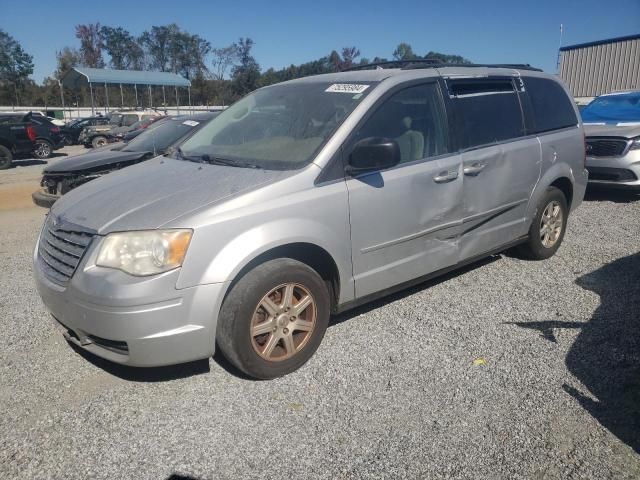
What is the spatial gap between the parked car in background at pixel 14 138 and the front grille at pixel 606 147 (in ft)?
52.3

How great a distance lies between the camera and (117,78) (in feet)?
126

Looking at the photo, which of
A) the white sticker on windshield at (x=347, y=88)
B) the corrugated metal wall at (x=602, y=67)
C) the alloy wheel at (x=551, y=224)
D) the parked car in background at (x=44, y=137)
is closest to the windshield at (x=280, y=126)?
the white sticker on windshield at (x=347, y=88)

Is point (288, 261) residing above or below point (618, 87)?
below

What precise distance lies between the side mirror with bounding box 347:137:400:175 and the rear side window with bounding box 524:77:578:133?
7.41 ft

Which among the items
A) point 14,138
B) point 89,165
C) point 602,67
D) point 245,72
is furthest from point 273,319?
point 245,72

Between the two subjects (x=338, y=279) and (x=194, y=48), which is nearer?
(x=338, y=279)

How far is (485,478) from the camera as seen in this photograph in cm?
242

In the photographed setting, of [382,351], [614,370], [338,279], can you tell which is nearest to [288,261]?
[338,279]

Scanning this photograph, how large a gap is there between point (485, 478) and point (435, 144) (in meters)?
2.42

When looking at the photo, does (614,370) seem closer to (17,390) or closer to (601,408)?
(601,408)

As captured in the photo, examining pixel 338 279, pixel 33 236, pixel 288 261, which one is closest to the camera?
pixel 288 261

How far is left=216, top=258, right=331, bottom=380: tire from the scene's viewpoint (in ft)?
9.80

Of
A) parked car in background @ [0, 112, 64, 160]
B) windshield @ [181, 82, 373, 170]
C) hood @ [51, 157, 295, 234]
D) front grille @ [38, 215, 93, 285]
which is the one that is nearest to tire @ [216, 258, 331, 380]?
hood @ [51, 157, 295, 234]

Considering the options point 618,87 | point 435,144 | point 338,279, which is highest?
point 618,87
